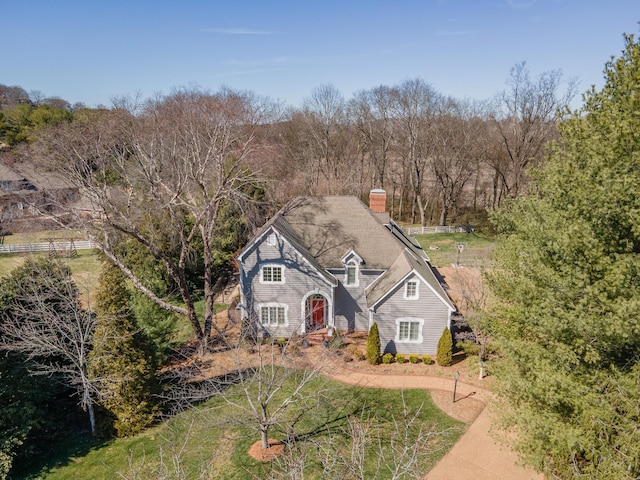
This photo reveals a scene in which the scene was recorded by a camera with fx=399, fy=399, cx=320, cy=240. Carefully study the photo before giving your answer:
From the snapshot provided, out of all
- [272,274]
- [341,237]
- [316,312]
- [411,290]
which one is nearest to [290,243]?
[272,274]

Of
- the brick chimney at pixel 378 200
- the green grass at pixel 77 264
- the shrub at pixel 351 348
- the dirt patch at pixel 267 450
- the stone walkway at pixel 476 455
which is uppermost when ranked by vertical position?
the brick chimney at pixel 378 200

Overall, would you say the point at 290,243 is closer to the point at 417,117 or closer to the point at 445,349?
the point at 445,349

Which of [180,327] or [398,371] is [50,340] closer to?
[180,327]

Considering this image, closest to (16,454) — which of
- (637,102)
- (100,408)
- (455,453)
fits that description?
(100,408)

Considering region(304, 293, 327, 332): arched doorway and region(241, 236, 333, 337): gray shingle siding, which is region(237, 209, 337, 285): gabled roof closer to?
region(241, 236, 333, 337): gray shingle siding

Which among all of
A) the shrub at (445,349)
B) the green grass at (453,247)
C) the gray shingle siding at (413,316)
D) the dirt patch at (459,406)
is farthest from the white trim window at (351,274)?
the green grass at (453,247)

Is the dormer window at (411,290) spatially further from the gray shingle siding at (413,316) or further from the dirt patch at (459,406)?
the dirt patch at (459,406)
